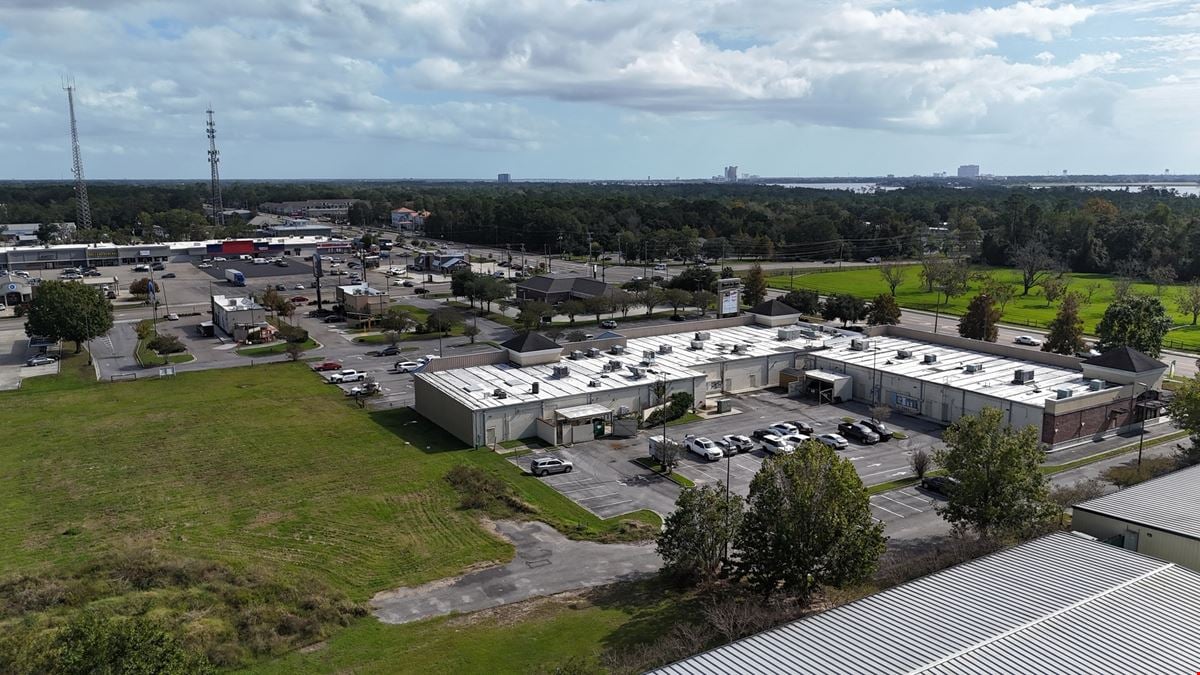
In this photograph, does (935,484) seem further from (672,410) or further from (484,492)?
(484,492)

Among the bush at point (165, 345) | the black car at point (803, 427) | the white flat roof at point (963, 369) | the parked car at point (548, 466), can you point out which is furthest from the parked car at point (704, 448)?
the bush at point (165, 345)

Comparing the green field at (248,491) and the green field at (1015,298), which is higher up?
the green field at (1015,298)

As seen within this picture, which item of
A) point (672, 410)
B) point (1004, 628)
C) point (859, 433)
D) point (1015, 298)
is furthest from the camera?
point (1015, 298)

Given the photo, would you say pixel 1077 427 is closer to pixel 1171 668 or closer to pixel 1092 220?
pixel 1171 668

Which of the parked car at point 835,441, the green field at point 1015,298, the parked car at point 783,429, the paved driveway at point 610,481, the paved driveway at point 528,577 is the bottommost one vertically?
the paved driveway at point 528,577

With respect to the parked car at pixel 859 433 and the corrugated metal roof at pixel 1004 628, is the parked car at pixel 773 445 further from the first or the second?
the corrugated metal roof at pixel 1004 628

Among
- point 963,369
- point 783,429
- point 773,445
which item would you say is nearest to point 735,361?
point 783,429

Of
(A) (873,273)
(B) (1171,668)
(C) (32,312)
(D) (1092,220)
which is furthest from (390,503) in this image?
(D) (1092,220)
